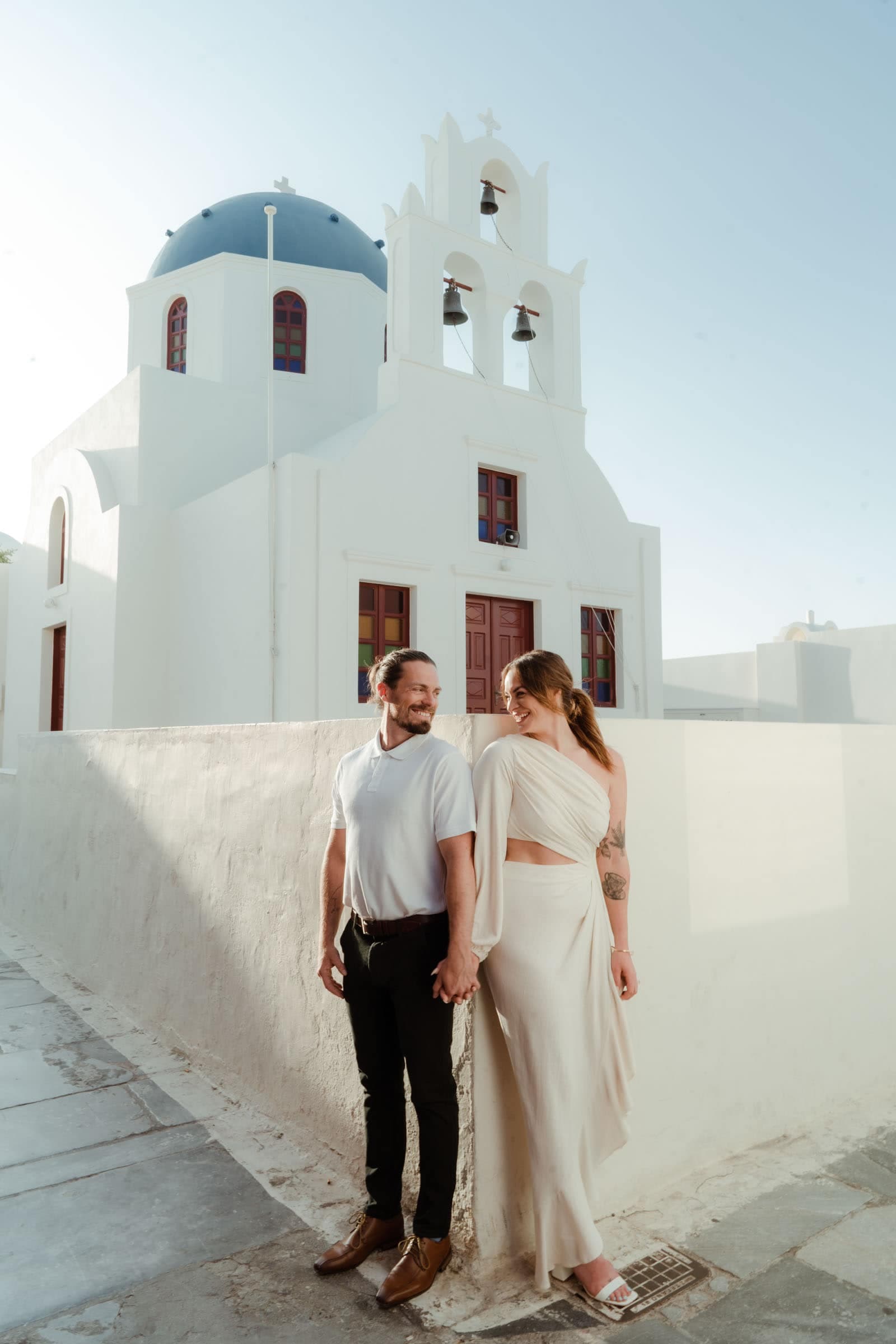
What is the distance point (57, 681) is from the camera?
49.5ft

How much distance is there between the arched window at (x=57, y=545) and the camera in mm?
15031

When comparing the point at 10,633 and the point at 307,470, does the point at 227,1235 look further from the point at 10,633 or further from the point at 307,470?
the point at 10,633

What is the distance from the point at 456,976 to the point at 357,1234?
0.90m

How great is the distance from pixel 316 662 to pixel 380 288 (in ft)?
31.1

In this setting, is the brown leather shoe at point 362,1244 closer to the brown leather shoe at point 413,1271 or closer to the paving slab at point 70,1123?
the brown leather shoe at point 413,1271

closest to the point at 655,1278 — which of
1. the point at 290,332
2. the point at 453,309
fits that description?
the point at 453,309

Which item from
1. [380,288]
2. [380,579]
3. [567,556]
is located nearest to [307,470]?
[380,579]

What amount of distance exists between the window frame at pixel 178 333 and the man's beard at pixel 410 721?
15276 mm

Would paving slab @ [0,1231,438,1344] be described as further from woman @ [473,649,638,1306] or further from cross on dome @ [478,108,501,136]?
cross on dome @ [478,108,501,136]

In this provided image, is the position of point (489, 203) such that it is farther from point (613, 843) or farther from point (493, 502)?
point (613, 843)

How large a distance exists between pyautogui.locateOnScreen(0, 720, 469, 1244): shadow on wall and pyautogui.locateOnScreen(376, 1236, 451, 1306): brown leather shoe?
0.62ft

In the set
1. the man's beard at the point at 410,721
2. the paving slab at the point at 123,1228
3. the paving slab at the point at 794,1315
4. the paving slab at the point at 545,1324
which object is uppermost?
the man's beard at the point at 410,721

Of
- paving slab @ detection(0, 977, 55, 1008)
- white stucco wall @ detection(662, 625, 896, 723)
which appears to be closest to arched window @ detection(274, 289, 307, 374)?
paving slab @ detection(0, 977, 55, 1008)

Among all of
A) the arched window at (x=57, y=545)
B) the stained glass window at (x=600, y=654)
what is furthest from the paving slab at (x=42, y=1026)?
the arched window at (x=57, y=545)
